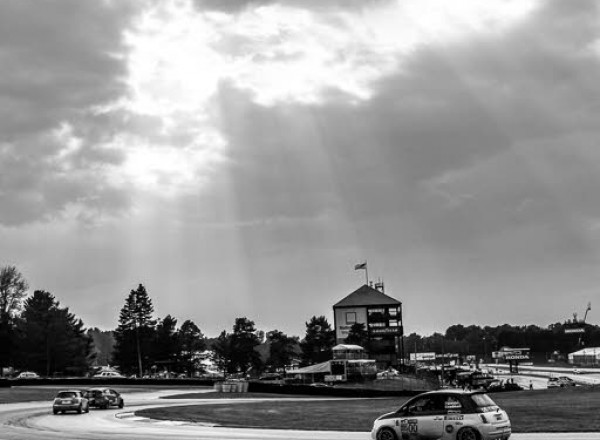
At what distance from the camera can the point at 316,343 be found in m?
153

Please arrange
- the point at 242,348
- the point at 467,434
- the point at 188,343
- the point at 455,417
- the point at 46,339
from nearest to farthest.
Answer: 1. the point at 467,434
2. the point at 455,417
3. the point at 46,339
4. the point at 242,348
5. the point at 188,343

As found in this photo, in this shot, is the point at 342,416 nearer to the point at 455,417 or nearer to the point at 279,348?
the point at 455,417

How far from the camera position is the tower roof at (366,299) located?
170m

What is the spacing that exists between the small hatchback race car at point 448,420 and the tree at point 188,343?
128 meters

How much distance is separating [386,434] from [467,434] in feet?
8.75

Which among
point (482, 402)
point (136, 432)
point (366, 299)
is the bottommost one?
point (136, 432)

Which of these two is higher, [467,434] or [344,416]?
[467,434]

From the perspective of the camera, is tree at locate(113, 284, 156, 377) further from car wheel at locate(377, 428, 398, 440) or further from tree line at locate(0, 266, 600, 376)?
car wheel at locate(377, 428, 398, 440)

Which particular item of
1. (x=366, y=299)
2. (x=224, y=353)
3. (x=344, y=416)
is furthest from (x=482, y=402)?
(x=366, y=299)

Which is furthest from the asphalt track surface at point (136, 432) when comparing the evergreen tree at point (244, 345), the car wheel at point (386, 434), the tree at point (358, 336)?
the tree at point (358, 336)

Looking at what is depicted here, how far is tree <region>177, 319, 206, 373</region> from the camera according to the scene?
148 meters

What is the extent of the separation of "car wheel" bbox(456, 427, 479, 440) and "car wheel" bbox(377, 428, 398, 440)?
6.75ft

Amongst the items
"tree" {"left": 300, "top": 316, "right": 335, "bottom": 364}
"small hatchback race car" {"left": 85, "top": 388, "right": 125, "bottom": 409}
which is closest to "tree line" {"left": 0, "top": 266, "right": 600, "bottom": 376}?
"tree" {"left": 300, "top": 316, "right": 335, "bottom": 364}

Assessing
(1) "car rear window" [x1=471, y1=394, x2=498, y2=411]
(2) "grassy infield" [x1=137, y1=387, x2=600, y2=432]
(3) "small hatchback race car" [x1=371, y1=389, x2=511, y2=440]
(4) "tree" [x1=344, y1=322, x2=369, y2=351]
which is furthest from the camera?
(4) "tree" [x1=344, y1=322, x2=369, y2=351]
